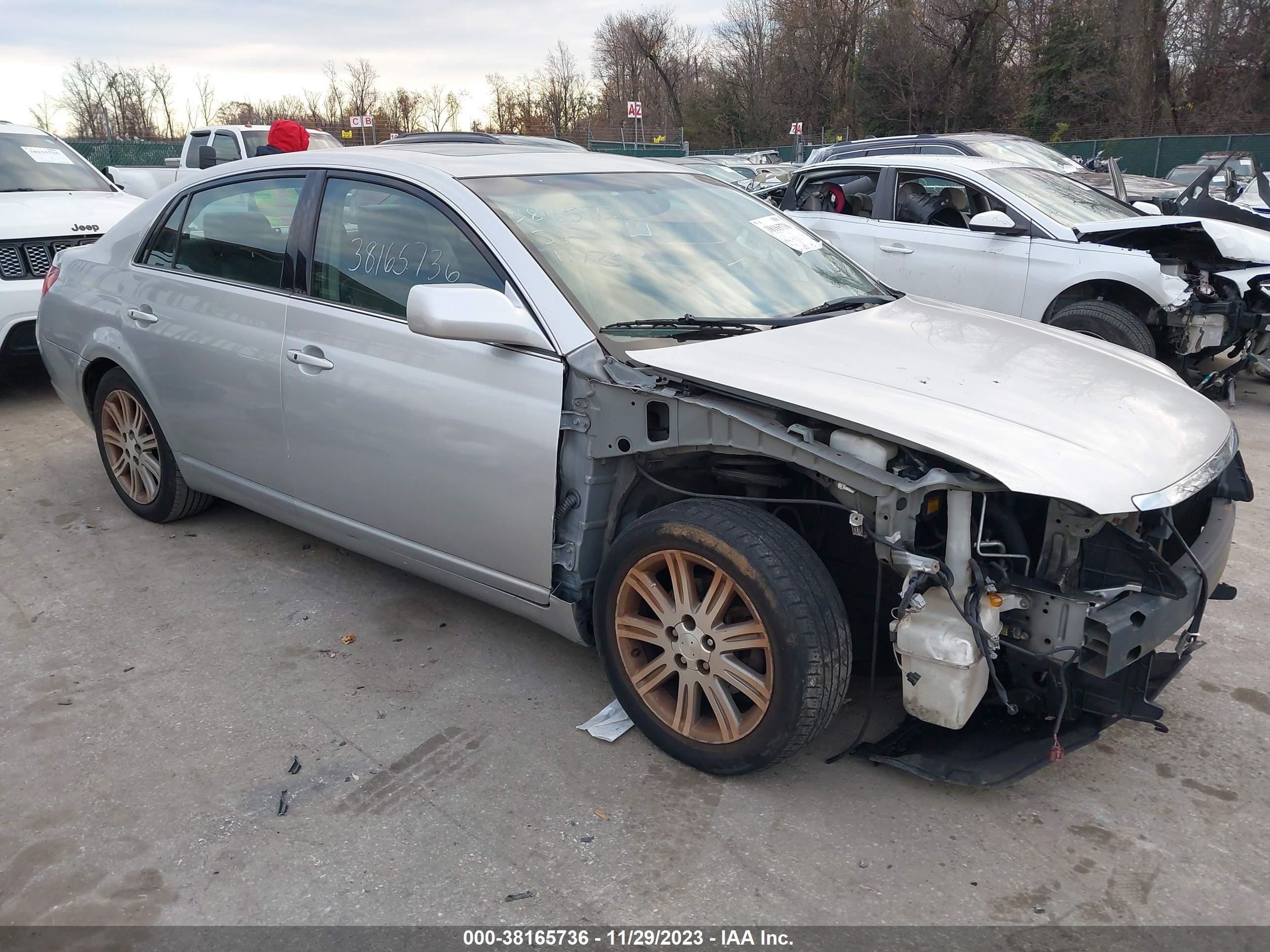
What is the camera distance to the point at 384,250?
359 cm

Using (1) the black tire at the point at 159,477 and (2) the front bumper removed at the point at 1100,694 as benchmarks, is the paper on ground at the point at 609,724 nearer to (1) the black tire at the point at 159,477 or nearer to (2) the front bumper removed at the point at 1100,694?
(2) the front bumper removed at the point at 1100,694

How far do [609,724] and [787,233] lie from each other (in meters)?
2.12

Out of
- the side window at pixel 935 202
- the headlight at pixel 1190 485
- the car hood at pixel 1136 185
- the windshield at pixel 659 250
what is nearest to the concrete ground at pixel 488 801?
the headlight at pixel 1190 485

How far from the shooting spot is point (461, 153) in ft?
12.8

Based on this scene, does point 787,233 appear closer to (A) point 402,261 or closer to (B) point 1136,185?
(A) point 402,261

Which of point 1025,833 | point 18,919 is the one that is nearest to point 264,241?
point 18,919

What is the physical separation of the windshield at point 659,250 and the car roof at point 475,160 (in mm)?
69

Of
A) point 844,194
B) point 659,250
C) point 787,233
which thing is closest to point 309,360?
point 659,250

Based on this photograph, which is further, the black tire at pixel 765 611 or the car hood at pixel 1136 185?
the car hood at pixel 1136 185

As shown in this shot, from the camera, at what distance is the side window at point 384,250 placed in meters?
3.39

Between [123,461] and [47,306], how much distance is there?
948 millimetres

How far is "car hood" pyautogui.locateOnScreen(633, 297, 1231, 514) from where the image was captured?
2459mm

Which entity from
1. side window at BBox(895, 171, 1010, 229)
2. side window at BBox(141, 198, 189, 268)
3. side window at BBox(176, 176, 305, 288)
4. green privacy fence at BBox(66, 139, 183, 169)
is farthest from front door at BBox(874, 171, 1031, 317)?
green privacy fence at BBox(66, 139, 183, 169)

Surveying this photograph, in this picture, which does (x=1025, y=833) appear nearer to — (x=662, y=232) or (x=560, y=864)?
(x=560, y=864)
